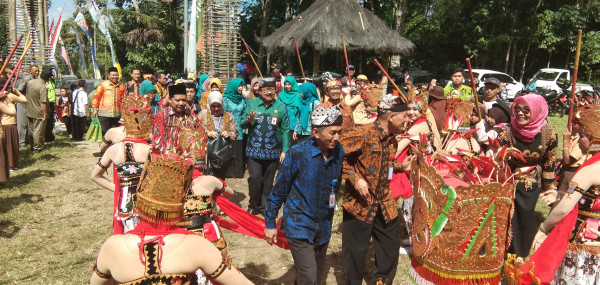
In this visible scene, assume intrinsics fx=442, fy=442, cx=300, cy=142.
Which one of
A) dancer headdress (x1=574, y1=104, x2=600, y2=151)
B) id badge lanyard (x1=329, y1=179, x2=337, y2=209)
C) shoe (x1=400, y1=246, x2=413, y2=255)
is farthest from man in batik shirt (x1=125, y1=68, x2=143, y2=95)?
dancer headdress (x1=574, y1=104, x2=600, y2=151)

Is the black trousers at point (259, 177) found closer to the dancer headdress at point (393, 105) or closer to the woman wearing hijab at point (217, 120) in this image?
the woman wearing hijab at point (217, 120)

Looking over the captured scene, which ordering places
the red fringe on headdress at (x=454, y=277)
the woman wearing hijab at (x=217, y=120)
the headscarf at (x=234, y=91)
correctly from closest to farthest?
the red fringe on headdress at (x=454, y=277), the woman wearing hijab at (x=217, y=120), the headscarf at (x=234, y=91)

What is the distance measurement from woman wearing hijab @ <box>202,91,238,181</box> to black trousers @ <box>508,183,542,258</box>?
3.57m

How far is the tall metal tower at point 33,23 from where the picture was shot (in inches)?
551

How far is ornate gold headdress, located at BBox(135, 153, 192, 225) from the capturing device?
2309 mm

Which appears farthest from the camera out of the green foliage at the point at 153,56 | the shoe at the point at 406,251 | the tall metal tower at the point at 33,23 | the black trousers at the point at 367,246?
the green foliage at the point at 153,56

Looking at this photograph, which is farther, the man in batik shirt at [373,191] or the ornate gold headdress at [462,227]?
the man in batik shirt at [373,191]

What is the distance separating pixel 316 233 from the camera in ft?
11.1

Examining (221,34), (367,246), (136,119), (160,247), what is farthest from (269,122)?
(221,34)

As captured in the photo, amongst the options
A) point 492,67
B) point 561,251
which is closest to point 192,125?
point 561,251

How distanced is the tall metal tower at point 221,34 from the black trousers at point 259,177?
31.2 ft

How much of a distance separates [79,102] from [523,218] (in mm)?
11394

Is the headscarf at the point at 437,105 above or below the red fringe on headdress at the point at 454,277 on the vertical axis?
above

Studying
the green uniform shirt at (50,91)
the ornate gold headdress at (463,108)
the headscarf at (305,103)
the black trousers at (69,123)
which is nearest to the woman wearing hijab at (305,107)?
the headscarf at (305,103)
